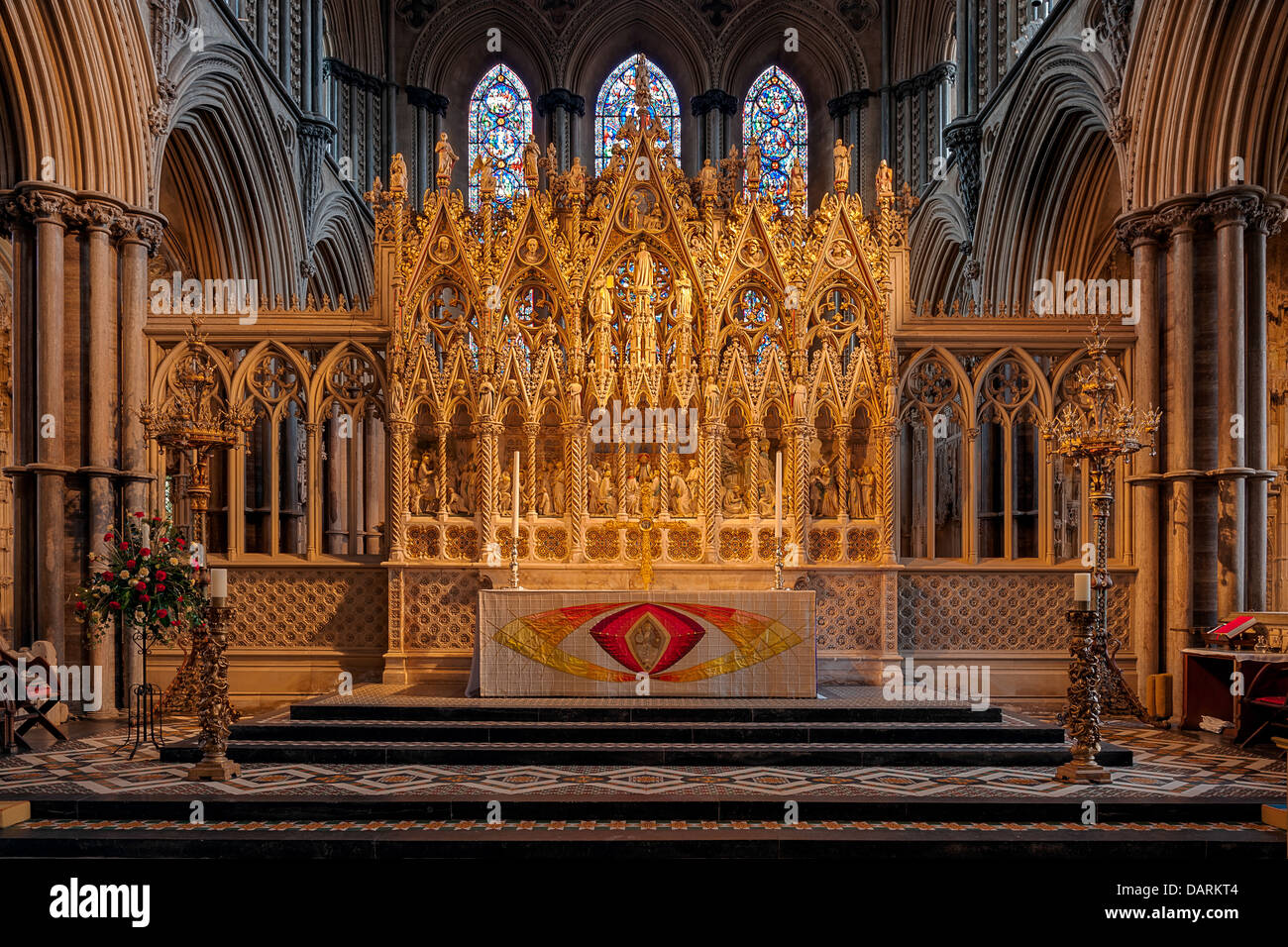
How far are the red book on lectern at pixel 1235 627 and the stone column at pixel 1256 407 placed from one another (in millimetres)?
848

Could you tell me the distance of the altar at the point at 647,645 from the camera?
348 inches

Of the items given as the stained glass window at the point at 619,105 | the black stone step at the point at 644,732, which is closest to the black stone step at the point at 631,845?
the black stone step at the point at 644,732

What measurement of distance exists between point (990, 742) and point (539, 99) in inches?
697

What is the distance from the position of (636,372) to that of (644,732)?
3741 mm

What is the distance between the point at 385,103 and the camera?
21.5m

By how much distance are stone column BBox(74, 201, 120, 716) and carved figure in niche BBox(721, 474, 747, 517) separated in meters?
5.89

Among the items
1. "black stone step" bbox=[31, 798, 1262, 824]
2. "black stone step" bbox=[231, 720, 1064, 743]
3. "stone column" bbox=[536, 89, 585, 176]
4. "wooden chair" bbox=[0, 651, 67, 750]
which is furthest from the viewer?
"stone column" bbox=[536, 89, 585, 176]

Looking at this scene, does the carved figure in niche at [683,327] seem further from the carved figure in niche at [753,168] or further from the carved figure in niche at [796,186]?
the carved figure in niche at [796,186]

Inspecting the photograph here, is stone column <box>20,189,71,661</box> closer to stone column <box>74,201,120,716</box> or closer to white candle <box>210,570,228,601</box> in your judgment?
stone column <box>74,201,120,716</box>

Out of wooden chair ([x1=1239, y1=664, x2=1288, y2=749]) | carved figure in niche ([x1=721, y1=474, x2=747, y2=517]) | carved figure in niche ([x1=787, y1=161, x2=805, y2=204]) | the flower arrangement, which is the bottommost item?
wooden chair ([x1=1239, y1=664, x2=1288, y2=749])

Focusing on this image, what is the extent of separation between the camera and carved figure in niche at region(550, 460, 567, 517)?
1058cm

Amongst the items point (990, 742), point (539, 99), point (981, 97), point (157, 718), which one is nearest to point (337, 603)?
point (157, 718)

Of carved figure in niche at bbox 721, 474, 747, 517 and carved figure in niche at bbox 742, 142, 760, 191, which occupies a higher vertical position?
carved figure in niche at bbox 742, 142, 760, 191

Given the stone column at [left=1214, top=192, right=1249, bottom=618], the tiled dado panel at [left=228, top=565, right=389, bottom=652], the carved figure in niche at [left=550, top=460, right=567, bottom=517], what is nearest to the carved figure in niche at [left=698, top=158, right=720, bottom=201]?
the carved figure in niche at [left=550, top=460, right=567, bottom=517]
